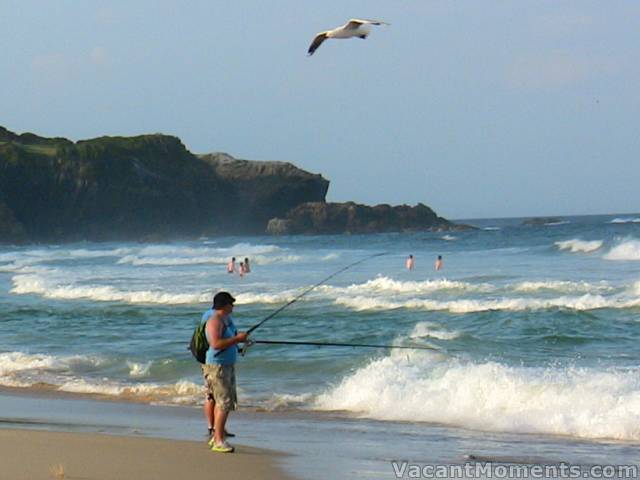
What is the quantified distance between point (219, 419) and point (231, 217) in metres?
98.8

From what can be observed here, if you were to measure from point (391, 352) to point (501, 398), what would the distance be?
354 centimetres

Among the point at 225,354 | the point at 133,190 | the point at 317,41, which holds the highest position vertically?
the point at 133,190

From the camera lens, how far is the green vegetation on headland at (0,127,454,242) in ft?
315

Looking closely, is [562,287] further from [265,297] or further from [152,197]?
[152,197]

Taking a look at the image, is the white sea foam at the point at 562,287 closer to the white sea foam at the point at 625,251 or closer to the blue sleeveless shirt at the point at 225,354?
the white sea foam at the point at 625,251

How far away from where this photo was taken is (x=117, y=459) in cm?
730

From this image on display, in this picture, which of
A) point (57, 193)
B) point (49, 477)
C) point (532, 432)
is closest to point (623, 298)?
point (532, 432)

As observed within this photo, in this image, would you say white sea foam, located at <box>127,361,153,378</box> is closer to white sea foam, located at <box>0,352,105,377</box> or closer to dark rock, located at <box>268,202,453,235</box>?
white sea foam, located at <box>0,352,105,377</box>

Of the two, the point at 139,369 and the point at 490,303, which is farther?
the point at 490,303

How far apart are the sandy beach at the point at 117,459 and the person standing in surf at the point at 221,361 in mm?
265

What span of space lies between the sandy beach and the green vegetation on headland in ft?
278

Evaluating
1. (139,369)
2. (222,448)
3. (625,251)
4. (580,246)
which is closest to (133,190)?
(580,246)

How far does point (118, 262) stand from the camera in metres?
46.5

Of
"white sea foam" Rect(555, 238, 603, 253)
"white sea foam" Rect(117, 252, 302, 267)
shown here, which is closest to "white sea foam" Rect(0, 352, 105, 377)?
"white sea foam" Rect(117, 252, 302, 267)
